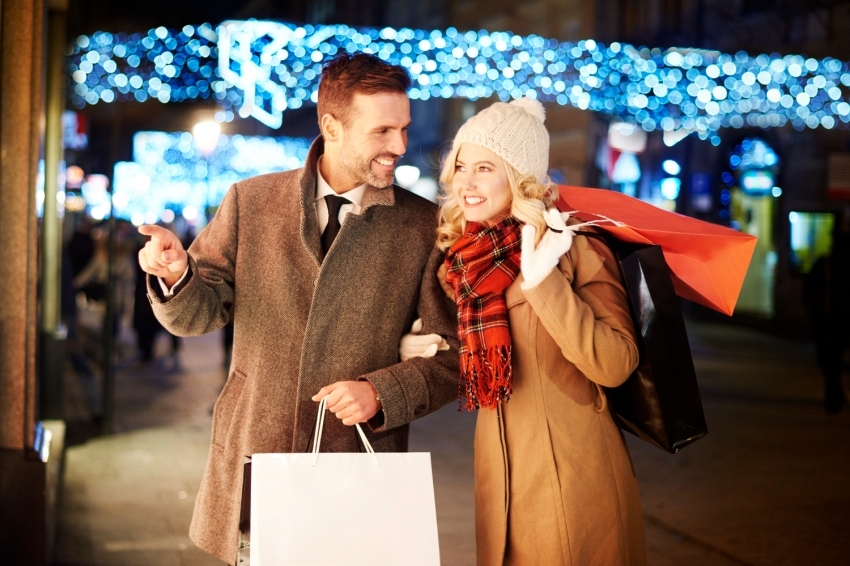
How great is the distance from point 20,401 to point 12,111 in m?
1.33

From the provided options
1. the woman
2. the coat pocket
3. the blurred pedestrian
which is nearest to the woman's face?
the woman

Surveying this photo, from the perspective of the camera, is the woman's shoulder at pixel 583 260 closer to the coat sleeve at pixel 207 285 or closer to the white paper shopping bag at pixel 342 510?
the white paper shopping bag at pixel 342 510

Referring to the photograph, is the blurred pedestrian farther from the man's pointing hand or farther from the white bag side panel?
the man's pointing hand

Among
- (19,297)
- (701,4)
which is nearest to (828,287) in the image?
(19,297)

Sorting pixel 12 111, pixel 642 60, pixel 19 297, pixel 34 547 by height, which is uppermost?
pixel 642 60

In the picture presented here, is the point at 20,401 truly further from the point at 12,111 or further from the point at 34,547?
the point at 12,111

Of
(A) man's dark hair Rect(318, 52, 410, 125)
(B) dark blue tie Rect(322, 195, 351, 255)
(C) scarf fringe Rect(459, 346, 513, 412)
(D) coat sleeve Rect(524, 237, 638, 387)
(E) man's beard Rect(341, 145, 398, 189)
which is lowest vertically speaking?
(C) scarf fringe Rect(459, 346, 513, 412)

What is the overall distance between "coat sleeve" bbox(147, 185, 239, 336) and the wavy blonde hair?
2.05 feet

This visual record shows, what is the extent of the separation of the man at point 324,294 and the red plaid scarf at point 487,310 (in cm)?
18

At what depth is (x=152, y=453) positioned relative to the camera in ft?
25.1

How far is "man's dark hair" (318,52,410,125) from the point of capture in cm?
281

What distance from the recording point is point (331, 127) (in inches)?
114

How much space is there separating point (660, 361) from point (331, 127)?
115 centimetres

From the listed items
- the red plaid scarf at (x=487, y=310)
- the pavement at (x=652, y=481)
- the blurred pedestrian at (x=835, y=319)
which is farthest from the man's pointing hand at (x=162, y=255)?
the blurred pedestrian at (x=835, y=319)
